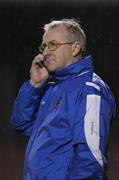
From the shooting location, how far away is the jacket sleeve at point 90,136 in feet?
8.87

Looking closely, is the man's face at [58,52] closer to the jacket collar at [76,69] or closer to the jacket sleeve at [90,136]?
the jacket collar at [76,69]

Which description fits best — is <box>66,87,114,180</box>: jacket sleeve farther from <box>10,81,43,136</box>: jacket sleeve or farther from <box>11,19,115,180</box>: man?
<box>10,81,43,136</box>: jacket sleeve

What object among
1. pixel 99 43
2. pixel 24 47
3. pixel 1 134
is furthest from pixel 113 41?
pixel 1 134

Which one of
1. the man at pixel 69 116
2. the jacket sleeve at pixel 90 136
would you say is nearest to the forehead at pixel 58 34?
the man at pixel 69 116

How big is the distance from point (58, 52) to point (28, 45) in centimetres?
281

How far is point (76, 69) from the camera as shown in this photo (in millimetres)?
2912

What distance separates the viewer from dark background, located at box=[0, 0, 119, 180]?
18.6ft

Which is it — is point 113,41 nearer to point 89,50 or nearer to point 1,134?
point 89,50

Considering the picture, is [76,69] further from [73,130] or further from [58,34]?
[73,130]

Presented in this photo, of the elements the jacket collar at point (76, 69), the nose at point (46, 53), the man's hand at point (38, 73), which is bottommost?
the man's hand at point (38, 73)

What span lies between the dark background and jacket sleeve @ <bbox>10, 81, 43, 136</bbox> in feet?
8.12

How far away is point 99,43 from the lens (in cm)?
568

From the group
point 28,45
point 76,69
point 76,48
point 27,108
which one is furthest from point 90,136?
point 28,45

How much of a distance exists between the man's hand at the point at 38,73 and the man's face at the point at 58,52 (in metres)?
0.17
